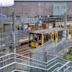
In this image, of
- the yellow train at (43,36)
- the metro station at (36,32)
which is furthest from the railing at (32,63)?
the yellow train at (43,36)

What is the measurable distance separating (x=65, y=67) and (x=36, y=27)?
3.17 m

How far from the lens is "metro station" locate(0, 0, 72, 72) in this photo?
8.86 feet

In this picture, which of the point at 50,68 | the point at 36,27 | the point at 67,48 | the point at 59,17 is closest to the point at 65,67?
the point at 50,68

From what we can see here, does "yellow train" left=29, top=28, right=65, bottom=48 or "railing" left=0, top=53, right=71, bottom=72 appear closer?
"railing" left=0, top=53, right=71, bottom=72

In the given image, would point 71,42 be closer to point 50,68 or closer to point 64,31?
point 64,31

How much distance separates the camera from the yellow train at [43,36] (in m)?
5.21

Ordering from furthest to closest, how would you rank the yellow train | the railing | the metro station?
the yellow train < the metro station < the railing

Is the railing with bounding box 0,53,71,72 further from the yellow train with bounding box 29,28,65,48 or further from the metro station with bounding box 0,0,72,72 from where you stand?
the yellow train with bounding box 29,28,65,48

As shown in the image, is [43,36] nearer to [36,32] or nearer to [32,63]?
[36,32]

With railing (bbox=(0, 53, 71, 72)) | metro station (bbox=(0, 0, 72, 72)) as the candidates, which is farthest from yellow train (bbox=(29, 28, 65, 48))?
railing (bbox=(0, 53, 71, 72))

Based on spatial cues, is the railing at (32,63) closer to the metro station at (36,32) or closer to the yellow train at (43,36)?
the metro station at (36,32)

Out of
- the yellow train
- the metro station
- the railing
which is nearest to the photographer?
the railing

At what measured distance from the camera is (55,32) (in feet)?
17.5

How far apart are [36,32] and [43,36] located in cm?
19
